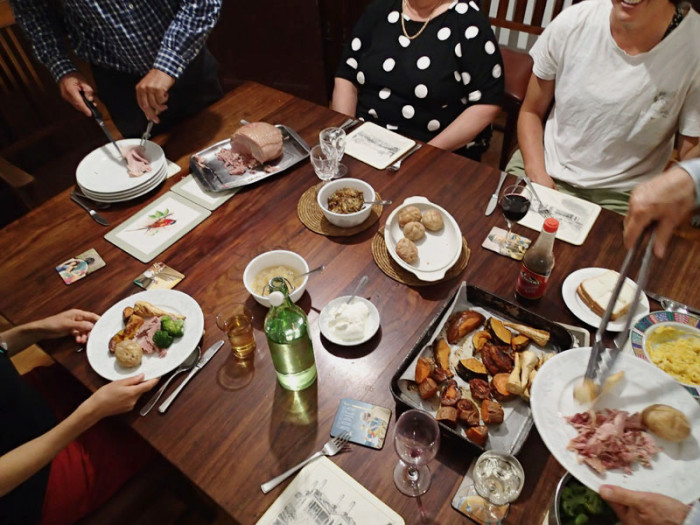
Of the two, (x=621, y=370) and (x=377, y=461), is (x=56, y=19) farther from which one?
(x=621, y=370)

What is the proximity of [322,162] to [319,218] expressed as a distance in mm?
247

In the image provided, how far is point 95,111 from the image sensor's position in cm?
200

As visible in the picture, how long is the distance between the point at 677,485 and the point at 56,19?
2821 mm

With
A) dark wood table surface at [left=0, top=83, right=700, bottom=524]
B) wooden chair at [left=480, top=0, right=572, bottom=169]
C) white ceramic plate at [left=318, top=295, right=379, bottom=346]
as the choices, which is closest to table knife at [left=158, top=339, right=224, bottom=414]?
dark wood table surface at [left=0, top=83, right=700, bottom=524]

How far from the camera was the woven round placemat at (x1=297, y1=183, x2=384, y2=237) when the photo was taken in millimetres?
1622

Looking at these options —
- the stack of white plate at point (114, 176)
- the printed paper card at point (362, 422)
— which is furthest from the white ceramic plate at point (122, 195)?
the printed paper card at point (362, 422)

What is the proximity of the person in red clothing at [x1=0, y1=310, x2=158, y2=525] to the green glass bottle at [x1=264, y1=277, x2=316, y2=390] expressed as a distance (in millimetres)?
362

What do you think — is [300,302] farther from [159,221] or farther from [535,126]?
[535,126]

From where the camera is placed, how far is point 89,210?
1747mm

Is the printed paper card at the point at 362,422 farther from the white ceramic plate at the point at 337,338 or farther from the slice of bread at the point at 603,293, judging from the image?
the slice of bread at the point at 603,293

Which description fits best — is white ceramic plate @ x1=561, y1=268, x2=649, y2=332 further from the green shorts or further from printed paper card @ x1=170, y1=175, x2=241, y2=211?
printed paper card @ x1=170, y1=175, x2=241, y2=211

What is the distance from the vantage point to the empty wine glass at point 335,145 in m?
1.77

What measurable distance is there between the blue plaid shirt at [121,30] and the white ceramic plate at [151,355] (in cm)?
110

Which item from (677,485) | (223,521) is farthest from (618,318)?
(223,521)
